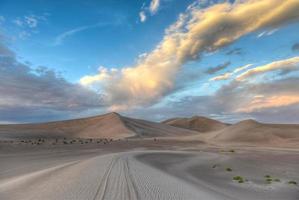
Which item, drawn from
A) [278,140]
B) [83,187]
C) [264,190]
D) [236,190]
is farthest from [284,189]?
[278,140]

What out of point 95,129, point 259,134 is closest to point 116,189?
point 259,134

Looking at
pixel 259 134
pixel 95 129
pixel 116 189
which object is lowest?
pixel 116 189

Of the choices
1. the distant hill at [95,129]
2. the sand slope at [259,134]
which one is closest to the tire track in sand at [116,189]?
the sand slope at [259,134]

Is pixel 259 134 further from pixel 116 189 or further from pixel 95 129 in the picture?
pixel 116 189

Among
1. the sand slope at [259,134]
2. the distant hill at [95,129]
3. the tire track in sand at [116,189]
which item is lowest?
the tire track in sand at [116,189]

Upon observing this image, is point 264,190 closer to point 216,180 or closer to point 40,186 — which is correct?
point 216,180

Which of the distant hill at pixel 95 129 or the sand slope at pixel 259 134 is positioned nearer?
the sand slope at pixel 259 134

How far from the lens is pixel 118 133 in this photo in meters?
107

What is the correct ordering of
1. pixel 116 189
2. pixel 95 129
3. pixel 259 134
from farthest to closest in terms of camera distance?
pixel 95 129, pixel 259 134, pixel 116 189

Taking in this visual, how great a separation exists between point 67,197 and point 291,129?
94118mm

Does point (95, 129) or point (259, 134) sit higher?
point (95, 129)

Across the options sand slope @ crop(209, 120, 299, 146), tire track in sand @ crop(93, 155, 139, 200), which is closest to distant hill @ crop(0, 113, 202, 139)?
sand slope @ crop(209, 120, 299, 146)

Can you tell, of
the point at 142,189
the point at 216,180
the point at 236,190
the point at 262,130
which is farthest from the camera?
the point at 262,130

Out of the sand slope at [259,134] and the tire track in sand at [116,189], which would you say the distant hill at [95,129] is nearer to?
the sand slope at [259,134]
